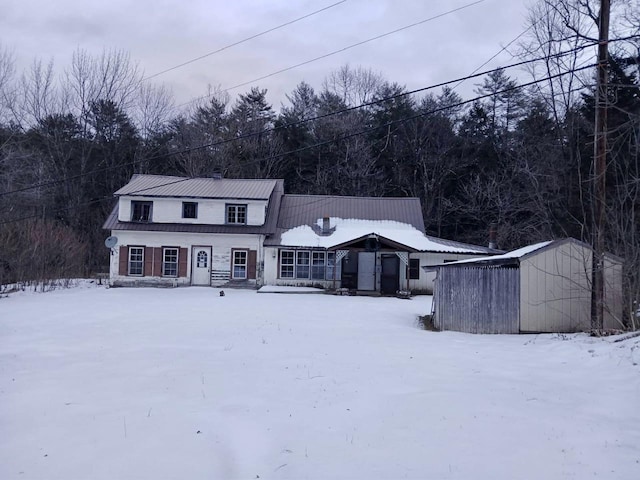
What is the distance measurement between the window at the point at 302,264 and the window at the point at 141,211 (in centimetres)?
907

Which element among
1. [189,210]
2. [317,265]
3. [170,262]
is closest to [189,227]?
[189,210]

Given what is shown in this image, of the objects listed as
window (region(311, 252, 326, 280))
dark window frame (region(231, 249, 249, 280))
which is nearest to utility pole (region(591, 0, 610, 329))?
window (region(311, 252, 326, 280))

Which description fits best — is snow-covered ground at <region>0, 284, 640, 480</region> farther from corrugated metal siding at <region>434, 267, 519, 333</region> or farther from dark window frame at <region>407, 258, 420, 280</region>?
dark window frame at <region>407, 258, 420, 280</region>

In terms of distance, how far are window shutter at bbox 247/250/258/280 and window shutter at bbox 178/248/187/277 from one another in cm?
363

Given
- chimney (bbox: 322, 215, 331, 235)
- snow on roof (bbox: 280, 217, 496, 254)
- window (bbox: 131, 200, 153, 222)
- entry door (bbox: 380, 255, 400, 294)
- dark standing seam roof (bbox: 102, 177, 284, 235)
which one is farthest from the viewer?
chimney (bbox: 322, 215, 331, 235)

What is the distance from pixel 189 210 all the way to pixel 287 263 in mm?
6629

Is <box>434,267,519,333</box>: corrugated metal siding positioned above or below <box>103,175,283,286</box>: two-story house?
below

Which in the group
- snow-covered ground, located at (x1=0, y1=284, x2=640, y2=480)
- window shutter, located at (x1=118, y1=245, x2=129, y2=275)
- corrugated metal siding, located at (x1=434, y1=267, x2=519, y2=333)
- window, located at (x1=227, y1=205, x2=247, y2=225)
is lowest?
snow-covered ground, located at (x1=0, y1=284, x2=640, y2=480)

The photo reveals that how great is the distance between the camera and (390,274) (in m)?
28.5

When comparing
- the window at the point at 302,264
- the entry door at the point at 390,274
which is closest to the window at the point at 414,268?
the entry door at the point at 390,274

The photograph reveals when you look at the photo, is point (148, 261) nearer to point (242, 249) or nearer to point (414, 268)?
point (242, 249)

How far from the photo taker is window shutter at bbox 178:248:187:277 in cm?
2958

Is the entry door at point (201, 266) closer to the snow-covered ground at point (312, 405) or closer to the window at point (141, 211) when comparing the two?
the window at point (141, 211)

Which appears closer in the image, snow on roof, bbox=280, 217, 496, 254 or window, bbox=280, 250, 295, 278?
snow on roof, bbox=280, 217, 496, 254
